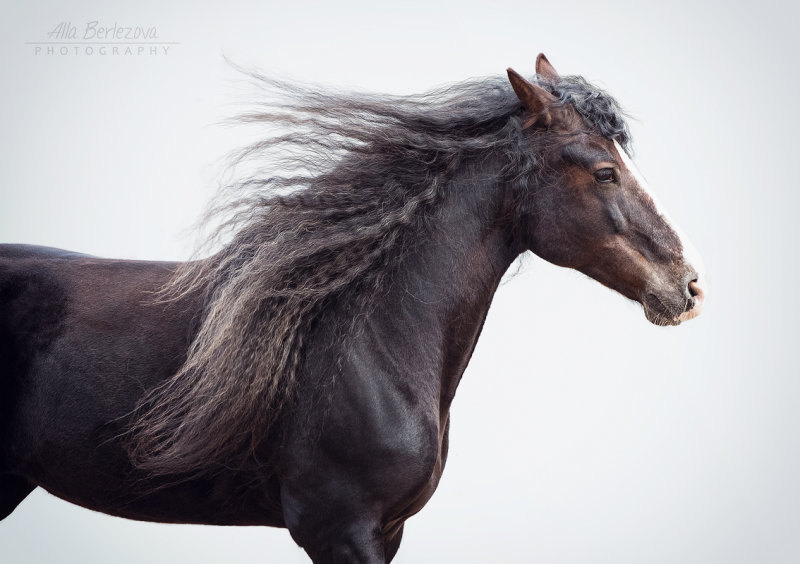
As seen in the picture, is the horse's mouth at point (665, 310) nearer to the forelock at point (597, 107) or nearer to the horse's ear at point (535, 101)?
the forelock at point (597, 107)

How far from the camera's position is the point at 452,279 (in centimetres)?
245

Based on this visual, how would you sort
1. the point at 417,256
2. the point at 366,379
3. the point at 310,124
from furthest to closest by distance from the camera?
the point at 310,124 < the point at 417,256 < the point at 366,379

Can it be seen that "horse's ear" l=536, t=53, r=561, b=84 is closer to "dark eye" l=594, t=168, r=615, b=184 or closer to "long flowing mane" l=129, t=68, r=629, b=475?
"long flowing mane" l=129, t=68, r=629, b=475

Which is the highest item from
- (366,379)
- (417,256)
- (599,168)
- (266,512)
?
(599,168)

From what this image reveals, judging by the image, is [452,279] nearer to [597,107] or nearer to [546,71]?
[597,107]

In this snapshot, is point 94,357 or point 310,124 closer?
point 94,357

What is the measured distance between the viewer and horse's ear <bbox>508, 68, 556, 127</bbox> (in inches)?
95.3

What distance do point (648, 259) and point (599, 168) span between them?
0.96 feet

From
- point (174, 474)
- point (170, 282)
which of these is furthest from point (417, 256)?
point (174, 474)

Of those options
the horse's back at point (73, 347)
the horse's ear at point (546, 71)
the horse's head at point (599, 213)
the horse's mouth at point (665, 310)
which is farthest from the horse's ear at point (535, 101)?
the horse's back at point (73, 347)

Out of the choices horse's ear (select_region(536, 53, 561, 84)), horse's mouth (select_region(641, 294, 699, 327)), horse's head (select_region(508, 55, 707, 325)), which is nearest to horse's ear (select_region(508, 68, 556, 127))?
horse's head (select_region(508, 55, 707, 325))

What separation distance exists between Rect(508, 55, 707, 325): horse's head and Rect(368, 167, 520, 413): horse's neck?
4.8 inches

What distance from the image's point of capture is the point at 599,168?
239 cm

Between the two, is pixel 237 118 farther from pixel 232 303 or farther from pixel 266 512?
pixel 266 512
